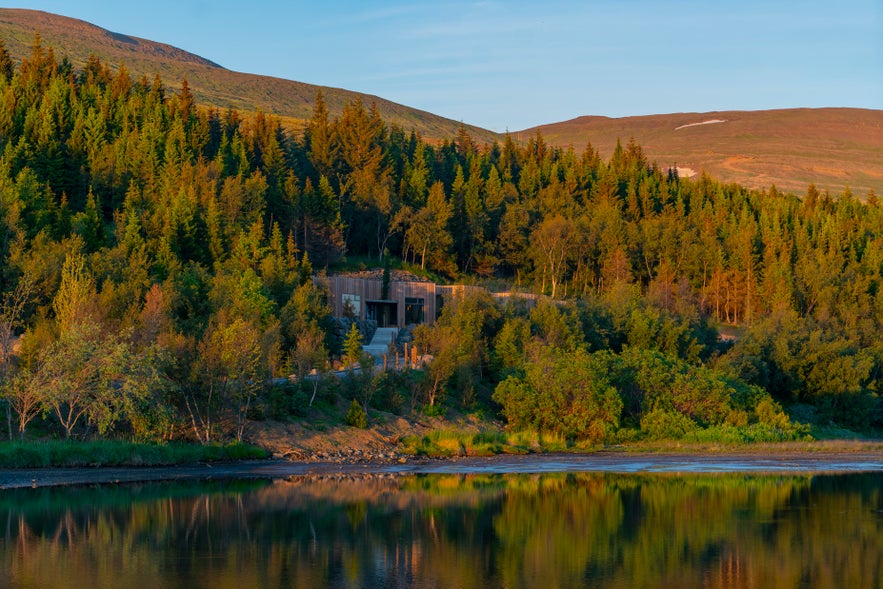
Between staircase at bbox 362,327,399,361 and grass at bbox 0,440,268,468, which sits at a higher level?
staircase at bbox 362,327,399,361

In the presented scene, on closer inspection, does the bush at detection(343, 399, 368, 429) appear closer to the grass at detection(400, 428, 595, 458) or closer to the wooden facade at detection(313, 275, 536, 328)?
the grass at detection(400, 428, 595, 458)

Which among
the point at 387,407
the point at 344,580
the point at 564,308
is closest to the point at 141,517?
the point at 344,580

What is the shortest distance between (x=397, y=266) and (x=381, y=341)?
25.2 meters

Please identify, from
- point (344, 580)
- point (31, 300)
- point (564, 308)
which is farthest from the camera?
point (564, 308)

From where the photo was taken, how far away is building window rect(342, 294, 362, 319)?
6569 cm

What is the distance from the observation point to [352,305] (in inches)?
2625

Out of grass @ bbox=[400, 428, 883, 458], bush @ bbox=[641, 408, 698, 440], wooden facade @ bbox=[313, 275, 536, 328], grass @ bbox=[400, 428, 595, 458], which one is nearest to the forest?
bush @ bbox=[641, 408, 698, 440]

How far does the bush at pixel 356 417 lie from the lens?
1626 inches

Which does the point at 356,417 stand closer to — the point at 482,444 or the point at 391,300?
the point at 482,444

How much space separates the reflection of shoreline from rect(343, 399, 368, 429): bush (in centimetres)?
359

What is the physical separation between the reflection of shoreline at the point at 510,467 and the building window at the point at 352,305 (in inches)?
1053

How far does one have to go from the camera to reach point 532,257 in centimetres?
9156

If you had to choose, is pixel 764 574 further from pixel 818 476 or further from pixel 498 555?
pixel 818 476

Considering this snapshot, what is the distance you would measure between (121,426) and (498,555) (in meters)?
18.9
